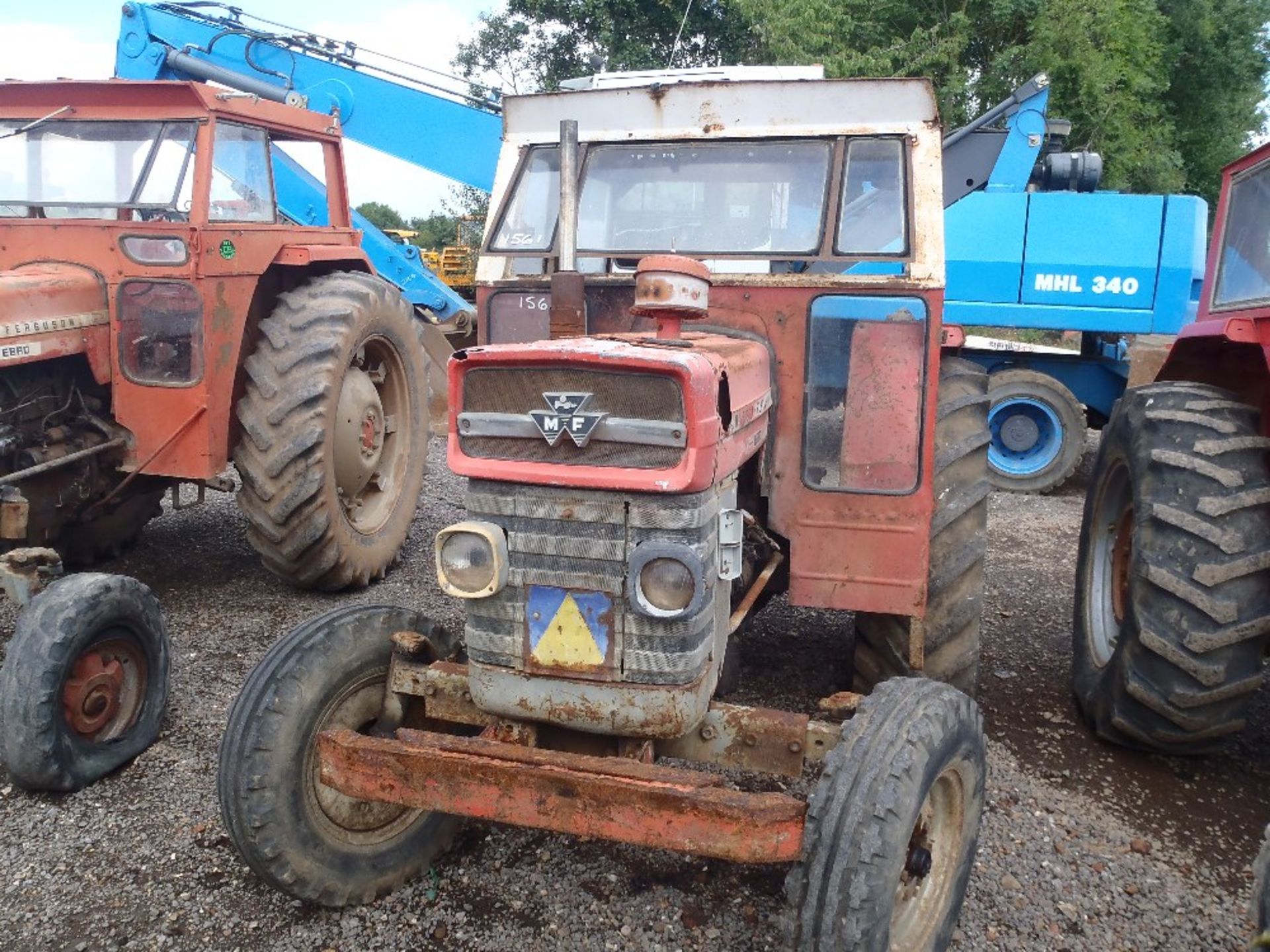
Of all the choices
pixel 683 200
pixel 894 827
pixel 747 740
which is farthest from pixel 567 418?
pixel 683 200

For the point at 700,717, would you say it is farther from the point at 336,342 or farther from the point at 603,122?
the point at 336,342

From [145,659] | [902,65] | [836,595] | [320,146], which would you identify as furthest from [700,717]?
[902,65]

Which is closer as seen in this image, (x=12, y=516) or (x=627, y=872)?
(x=627, y=872)

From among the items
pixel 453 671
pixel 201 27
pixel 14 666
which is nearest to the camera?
pixel 453 671

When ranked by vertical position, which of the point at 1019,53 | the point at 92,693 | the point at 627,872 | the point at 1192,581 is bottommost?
the point at 627,872

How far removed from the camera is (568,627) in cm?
233

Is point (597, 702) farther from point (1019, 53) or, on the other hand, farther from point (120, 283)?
point (1019, 53)

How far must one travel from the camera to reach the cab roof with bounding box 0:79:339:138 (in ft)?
15.0

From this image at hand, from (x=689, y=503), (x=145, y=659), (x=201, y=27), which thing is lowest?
(x=145, y=659)

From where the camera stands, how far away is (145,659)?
351 cm

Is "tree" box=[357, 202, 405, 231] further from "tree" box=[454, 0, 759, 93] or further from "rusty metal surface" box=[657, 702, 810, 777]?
"rusty metal surface" box=[657, 702, 810, 777]

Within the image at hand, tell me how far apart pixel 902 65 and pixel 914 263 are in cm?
1429

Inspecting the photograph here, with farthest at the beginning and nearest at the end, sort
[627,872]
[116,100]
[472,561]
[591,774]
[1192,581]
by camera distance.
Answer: [116,100] < [1192,581] < [627,872] < [472,561] < [591,774]

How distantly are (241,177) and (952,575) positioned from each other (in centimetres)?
369
